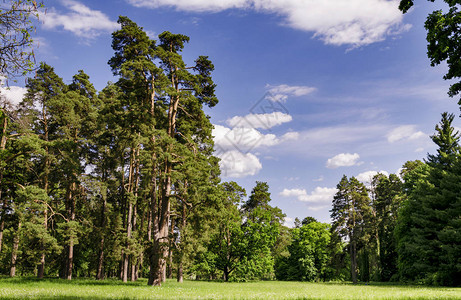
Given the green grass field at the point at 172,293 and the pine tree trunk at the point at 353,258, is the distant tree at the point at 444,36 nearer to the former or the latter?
the green grass field at the point at 172,293

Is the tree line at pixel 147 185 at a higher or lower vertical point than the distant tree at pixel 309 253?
higher

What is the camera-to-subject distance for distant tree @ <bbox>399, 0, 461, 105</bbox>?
1277cm

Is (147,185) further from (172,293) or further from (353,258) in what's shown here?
(353,258)

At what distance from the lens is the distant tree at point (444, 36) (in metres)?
12.8

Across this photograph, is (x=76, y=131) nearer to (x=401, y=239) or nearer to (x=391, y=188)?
(x=401, y=239)

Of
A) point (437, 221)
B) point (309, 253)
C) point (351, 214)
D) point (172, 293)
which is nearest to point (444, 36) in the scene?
point (172, 293)

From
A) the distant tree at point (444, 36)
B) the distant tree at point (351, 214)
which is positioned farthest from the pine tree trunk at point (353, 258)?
the distant tree at point (444, 36)

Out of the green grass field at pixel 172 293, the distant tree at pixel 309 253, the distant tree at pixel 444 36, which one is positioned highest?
the distant tree at pixel 444 36

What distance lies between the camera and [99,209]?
1316 inches

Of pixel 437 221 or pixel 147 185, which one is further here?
pixel 437 221

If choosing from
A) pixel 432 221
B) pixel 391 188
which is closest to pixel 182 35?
pixel 432 221

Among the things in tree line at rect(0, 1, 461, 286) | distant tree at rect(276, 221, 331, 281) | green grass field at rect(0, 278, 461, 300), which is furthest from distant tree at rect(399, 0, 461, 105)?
distant tree at rect(276, 221, 331, 281)

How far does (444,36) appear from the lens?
518 inches

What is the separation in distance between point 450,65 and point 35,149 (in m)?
29.6
